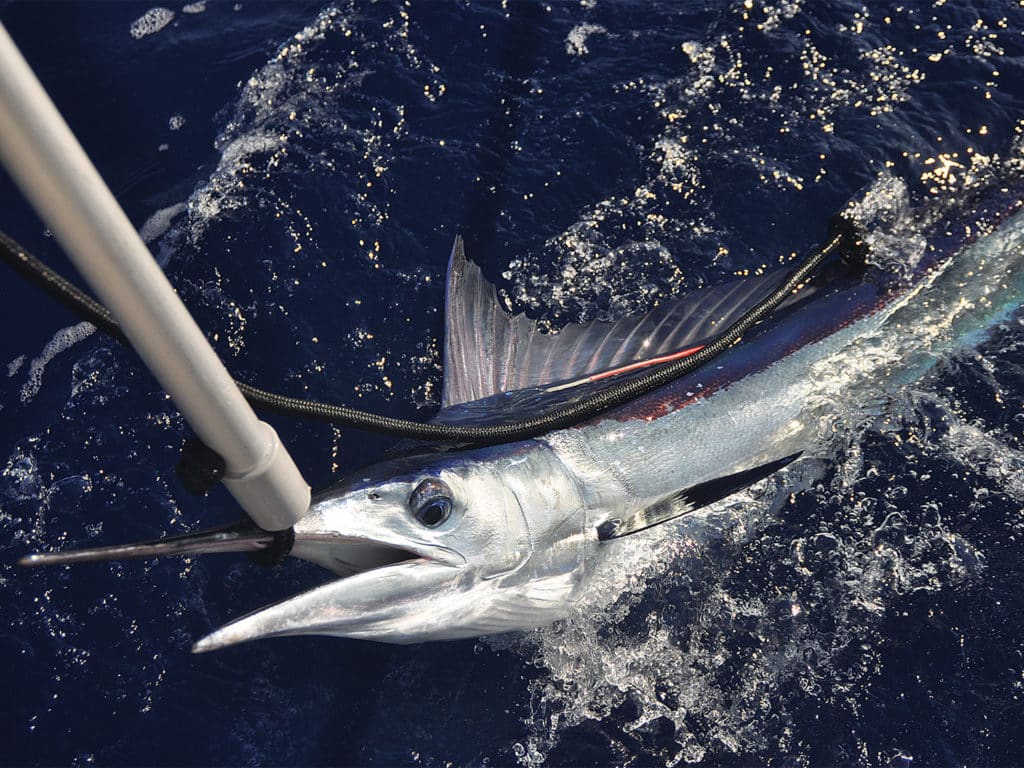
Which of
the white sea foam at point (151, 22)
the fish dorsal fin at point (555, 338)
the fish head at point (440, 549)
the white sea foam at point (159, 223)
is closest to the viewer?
the fish head at point (440, 549)

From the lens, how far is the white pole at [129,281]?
4.43ft

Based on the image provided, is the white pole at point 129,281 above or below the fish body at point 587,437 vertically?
above

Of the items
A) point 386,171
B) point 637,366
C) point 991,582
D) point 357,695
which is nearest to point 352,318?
point 386,171

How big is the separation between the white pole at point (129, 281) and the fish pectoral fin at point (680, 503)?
54.1 inches

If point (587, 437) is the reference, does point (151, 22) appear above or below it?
above

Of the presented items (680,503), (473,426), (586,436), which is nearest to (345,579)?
(473,426)

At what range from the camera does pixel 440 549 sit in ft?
8.99

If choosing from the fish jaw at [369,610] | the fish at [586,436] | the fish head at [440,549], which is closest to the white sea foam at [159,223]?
the fish at [586,436]

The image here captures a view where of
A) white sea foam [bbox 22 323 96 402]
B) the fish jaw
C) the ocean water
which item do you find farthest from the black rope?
white sea foam [bbox 22 323 96 402]

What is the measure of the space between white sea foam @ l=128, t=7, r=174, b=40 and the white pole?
432cm

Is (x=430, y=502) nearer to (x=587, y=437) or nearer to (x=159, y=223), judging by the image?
(x=587, y=437)

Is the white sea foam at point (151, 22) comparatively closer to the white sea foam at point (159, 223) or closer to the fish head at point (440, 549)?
the white sea foam at point (159, 223)

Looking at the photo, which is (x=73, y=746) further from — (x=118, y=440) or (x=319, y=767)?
(x=118, y=440)

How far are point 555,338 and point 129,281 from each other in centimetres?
232
